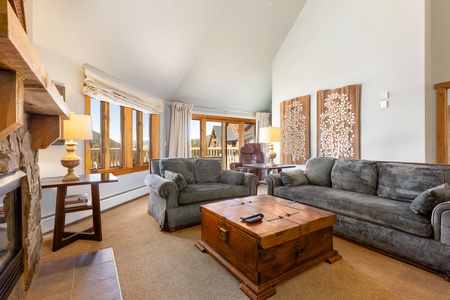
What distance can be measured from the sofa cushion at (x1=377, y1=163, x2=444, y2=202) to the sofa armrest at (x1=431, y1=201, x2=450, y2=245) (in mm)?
551

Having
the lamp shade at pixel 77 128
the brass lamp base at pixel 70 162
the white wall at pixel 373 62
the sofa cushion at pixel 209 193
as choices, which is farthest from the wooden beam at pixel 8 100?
the white wall at pixel 373 62

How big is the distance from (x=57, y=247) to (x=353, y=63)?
502 centimetres

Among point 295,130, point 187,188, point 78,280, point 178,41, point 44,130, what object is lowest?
point 78,280

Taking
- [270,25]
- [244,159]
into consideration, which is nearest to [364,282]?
[244,159]

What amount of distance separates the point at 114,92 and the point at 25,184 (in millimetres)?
2515

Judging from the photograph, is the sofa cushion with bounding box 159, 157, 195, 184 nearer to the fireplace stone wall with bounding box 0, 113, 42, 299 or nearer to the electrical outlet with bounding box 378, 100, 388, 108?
the fireplace stone wall with bounding box 0, 113, 42, 299

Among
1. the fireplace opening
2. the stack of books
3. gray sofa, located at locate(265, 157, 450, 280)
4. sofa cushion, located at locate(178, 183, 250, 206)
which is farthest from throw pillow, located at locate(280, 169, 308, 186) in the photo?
the fireplace opening

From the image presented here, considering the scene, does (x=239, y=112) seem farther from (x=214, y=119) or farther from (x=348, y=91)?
(x=348, y=91)

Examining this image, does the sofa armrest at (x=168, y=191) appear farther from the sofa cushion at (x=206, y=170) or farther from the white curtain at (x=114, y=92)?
the white curtain at (x=114, y=92)

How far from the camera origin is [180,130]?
17.9ft

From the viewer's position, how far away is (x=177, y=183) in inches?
106

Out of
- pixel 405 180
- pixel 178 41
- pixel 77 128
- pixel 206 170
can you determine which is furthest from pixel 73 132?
pixel 405 180

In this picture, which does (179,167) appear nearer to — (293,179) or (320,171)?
(293,179)

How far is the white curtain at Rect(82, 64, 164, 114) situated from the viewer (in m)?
3.05
